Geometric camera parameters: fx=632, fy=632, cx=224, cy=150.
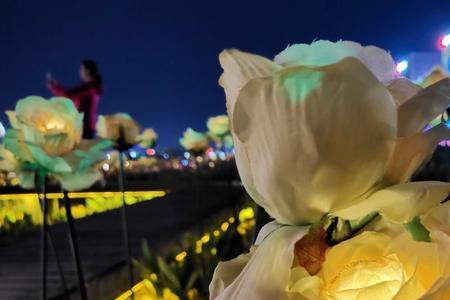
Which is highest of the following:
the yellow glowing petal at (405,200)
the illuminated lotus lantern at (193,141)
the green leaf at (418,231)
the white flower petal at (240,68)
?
the white flower petal at (240,68)

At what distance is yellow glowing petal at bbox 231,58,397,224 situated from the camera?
0.31m

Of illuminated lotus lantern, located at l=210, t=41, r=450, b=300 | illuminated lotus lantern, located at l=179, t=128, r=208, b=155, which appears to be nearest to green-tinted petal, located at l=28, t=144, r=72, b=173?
illuminated lotus lantern, located at l=210, t=41, r=450, b=300

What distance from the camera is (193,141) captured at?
384cm

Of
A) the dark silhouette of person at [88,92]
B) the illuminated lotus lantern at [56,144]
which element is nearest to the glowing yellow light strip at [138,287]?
the illuminated lotus lantern at [56,144]

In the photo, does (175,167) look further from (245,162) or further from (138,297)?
(245,162)

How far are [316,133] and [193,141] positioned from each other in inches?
139

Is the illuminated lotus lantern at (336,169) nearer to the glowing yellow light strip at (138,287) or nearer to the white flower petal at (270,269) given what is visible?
the white flower petal at (270,269)

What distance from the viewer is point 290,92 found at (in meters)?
0.32

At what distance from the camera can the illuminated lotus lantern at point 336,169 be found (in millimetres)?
314

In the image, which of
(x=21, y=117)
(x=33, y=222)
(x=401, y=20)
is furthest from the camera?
(x=401, y=20)

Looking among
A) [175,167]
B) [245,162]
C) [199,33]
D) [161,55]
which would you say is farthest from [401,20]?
[245,162]

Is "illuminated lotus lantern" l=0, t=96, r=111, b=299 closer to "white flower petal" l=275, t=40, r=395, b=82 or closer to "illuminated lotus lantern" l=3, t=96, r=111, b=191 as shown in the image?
"illuminated lotus lantern" l=3, t=96, r=111, b=191

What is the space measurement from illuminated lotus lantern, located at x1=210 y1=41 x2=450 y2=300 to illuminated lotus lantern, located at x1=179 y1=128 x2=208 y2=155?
345 centimetres

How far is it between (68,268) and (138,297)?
64 centimetres
